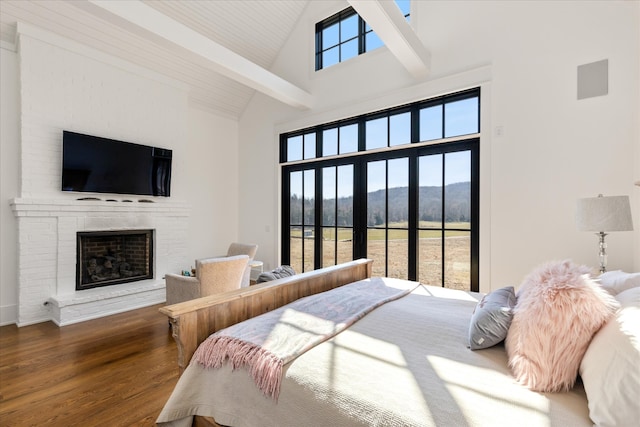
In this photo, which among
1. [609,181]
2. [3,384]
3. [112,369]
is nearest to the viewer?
[3,384]

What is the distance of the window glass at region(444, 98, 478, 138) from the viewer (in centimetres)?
352

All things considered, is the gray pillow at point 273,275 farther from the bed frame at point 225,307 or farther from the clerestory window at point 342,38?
the clerestory window at point 342,38

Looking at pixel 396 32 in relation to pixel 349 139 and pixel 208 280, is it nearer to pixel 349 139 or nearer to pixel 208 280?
pixel 349 139

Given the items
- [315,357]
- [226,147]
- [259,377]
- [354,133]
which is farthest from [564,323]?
[226,147]

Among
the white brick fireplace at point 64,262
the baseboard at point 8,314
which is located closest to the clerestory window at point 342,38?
the white brick fireplace at point 64,262

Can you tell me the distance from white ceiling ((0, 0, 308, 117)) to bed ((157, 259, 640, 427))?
3002 millimetres

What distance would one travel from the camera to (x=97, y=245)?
4.14 m

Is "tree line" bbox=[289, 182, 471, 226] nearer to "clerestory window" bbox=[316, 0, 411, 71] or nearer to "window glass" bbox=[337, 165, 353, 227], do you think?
"window glass" bbox=[337, 165, 353, 227]

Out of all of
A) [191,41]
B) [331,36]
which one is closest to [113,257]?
[191,41]

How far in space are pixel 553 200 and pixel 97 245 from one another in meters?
5.48

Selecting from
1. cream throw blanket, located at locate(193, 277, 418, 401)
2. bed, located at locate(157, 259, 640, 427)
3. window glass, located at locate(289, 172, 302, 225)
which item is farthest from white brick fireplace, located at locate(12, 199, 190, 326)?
cream throw blanket, located at locate(193, 277, 418, 401)

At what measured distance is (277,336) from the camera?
147cm

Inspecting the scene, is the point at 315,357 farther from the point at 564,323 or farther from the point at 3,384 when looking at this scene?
the point at 3,384

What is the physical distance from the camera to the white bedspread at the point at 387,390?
97 cm
